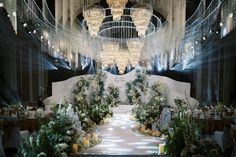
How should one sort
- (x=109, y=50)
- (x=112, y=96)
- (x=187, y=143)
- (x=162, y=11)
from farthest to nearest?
(x=112, y=96) < (x=109, y=50) < (x=162, y=11) < (x=187, y=143)

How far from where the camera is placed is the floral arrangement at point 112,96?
15.4 meters

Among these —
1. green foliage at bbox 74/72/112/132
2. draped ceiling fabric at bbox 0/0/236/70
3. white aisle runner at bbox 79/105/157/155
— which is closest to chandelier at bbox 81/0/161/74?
draped ceiling fabric at bbox 0/0/236/70

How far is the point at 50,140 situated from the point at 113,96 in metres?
10.9

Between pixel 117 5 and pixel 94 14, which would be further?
pixel 94 14

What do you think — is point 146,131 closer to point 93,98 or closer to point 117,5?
point 117,5

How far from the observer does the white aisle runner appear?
23.0 feet

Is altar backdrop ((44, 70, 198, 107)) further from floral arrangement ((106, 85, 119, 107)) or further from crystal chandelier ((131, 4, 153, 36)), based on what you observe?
crystal chandelier ((131, 4, 153, 36))

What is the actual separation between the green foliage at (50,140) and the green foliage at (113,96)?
917 cm

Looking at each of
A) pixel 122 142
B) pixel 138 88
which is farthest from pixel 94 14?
pixel 138 88

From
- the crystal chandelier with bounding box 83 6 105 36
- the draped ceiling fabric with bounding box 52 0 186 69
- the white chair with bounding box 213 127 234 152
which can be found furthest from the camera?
the draped ceiling fabric with bounding box 52 0 186 69

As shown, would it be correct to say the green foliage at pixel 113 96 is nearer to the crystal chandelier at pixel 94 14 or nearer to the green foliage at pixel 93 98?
the green foliage at pixel 93 98

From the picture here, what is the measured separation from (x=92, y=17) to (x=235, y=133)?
368cm

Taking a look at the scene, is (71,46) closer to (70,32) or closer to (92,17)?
(70,32)

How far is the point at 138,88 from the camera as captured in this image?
14.9 metres
